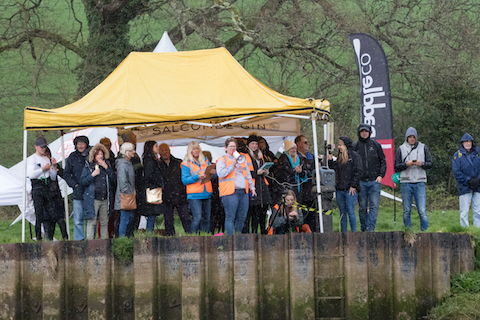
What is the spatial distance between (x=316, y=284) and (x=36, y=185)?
4702mm

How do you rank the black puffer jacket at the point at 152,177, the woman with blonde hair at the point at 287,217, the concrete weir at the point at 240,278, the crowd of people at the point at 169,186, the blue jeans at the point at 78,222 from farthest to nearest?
1. the black puffer jacket at the point at 152,177
2. the blue jeans at the point at 78,222
3. the crowd of people at the point at 169,186
4. the woman with blonde hair at the point at 287,217
5. the concrete weir at the point at 240,278

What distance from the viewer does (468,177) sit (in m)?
9.91

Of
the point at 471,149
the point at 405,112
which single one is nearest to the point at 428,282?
the point at 471,149

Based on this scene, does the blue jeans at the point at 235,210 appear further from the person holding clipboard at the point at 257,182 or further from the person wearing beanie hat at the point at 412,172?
the person wearing beanie hat at the point at 412,172

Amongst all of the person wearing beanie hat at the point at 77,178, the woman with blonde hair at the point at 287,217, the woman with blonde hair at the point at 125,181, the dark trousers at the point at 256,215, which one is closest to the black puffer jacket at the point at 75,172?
the person wearing beanie hat at the point at 77,178

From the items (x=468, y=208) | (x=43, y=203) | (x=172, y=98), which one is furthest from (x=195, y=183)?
(x=468, y=208)

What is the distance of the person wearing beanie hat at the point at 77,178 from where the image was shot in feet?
29.0

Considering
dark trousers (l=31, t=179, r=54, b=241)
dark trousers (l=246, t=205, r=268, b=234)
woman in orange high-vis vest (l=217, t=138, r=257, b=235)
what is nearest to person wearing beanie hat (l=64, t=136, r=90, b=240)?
dark trousers (l=31, t=179, r=54, b=241)

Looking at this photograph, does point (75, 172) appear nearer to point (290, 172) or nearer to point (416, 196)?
point (290, 172)

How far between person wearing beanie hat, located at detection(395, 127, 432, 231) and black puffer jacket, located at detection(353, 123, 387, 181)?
11.6 inches

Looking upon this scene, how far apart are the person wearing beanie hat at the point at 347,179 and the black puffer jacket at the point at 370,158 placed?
0.17 metres

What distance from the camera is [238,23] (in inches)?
772

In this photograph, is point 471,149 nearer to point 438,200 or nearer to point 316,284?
point 316,284

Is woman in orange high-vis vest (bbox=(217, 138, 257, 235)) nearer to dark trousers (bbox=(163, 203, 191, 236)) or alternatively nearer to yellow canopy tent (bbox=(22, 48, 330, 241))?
yellow canopy tent (bbox=(22, 48, 330, 241))
